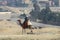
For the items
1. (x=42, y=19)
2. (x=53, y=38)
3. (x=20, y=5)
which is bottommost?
(x=20, y=5)

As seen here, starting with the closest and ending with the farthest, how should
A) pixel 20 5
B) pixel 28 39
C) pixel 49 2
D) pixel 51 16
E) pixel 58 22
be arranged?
1. pixel 28 39
2. pixel 58 22
3. pixel 51 16
4. pixel 49 2
5. pixel 20 5

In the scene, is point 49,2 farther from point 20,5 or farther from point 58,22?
point 58,22

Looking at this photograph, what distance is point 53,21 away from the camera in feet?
146

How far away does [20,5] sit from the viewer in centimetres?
11456

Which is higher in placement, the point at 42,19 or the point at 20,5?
the point at 42,19

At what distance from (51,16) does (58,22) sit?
474cm

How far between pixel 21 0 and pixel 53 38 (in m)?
106

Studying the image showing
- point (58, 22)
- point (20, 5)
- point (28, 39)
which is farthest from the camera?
point (20, 5)

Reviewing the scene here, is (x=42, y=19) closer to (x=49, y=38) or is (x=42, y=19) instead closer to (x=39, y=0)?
(x=49, y=38)

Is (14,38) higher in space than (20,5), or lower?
higher

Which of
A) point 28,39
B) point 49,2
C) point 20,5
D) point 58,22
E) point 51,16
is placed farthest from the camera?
point 20,5

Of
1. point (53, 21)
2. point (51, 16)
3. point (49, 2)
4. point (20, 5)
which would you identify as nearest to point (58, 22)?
point (53, 21)

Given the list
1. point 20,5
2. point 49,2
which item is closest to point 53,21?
point 49,2

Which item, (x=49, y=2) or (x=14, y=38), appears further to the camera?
(x=49, y=2)
